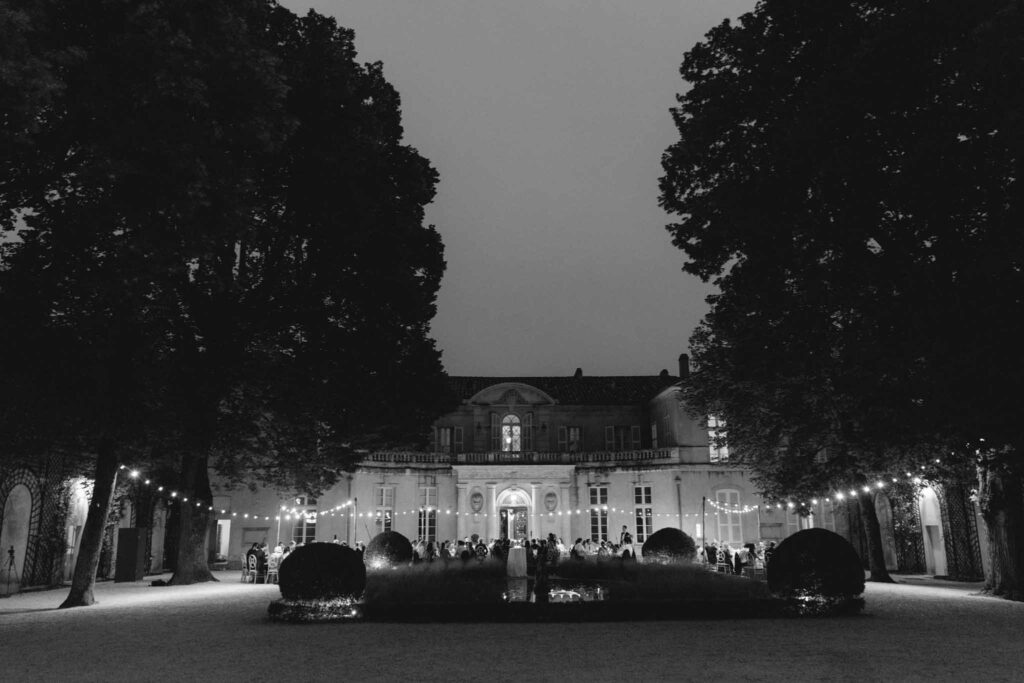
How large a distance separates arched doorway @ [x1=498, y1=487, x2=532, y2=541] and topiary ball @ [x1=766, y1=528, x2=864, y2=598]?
1035 inches

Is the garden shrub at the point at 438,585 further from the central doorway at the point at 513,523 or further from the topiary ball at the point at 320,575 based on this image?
the central doorway at the point at 513,523

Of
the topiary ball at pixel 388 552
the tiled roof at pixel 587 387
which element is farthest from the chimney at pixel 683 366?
the topiary ball at pixel 388 552

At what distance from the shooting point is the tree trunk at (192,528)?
22.6m

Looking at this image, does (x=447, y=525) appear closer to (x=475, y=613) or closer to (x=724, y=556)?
(x=724, y=556)

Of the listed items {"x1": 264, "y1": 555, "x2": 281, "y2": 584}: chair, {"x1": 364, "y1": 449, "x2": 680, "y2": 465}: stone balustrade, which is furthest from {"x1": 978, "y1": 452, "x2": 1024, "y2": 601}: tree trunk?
{"x1": 364, "y1": 449, "x2": 680, "y2": 465}: stone balustrade

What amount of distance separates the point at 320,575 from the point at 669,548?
1438cm

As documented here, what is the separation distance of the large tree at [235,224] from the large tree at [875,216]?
851 cm

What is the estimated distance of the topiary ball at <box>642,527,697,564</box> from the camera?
24094mm

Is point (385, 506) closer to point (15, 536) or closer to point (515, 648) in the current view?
point (15, 536)

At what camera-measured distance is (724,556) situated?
24547 millimetres

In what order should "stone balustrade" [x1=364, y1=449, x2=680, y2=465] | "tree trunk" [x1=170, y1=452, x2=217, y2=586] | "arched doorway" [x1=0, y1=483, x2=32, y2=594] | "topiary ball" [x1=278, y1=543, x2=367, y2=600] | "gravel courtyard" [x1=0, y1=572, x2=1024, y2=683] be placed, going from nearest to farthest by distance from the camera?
"gravel courtyard" [x1=0, y1=572, x2=1024, y2=683] < "topiary ball" [x1=278, y1=543, x2=367, y2=600] < "arched doorway" [x1=0, y1=483, x2=32, y2=594] < "tree trunk" [x1=170, y1=452, x2=217, y2=586] < "stone balustrade" [x1=364, y1=449, x2=680, y2=465]

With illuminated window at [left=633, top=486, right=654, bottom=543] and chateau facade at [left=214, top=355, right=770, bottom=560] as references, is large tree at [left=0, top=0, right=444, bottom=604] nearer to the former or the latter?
chateau facade at [left=214, top=355, right=770, bottom=560]

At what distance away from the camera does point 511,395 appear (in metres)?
42.1

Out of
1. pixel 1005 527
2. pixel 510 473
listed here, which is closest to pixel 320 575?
pixel 1005 527
